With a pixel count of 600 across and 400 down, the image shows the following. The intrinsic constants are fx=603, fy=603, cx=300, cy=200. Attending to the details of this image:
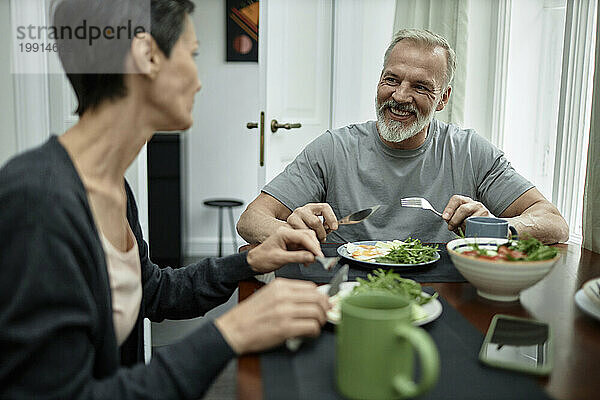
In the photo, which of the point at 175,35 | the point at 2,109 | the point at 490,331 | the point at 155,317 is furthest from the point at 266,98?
the point at 490,331

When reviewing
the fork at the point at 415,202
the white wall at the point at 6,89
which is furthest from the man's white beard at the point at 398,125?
the white wall at the point at 6,89

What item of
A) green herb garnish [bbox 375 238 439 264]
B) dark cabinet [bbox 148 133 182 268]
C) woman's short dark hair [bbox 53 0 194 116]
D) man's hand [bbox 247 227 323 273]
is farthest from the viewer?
dark cabinet [bbox 148 133 182 268]

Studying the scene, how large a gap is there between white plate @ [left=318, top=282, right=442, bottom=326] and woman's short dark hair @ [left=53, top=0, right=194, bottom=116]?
18.8 inches

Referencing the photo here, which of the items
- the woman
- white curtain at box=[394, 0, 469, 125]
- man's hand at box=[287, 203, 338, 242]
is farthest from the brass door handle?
the woman

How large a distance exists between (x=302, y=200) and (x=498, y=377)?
3.92 ft

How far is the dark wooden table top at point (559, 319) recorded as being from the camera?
2.52ft

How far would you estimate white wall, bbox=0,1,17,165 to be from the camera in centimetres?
188

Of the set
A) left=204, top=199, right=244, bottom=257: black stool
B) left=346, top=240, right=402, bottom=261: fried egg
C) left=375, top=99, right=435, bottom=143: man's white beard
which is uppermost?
left=375, top=99, right=435, bottom=143: man's white beard

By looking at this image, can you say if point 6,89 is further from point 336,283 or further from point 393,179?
point 336,283

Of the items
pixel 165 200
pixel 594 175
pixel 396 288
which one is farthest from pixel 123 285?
pixel 165 200

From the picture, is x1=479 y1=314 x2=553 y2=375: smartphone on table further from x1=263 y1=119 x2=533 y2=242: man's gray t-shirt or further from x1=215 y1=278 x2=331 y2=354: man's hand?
x1=263 y1=119 x2=533 y2=242: man's gray t-shirt

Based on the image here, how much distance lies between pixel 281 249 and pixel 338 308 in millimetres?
273

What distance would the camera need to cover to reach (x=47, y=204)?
0.77m

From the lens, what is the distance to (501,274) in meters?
1.06
